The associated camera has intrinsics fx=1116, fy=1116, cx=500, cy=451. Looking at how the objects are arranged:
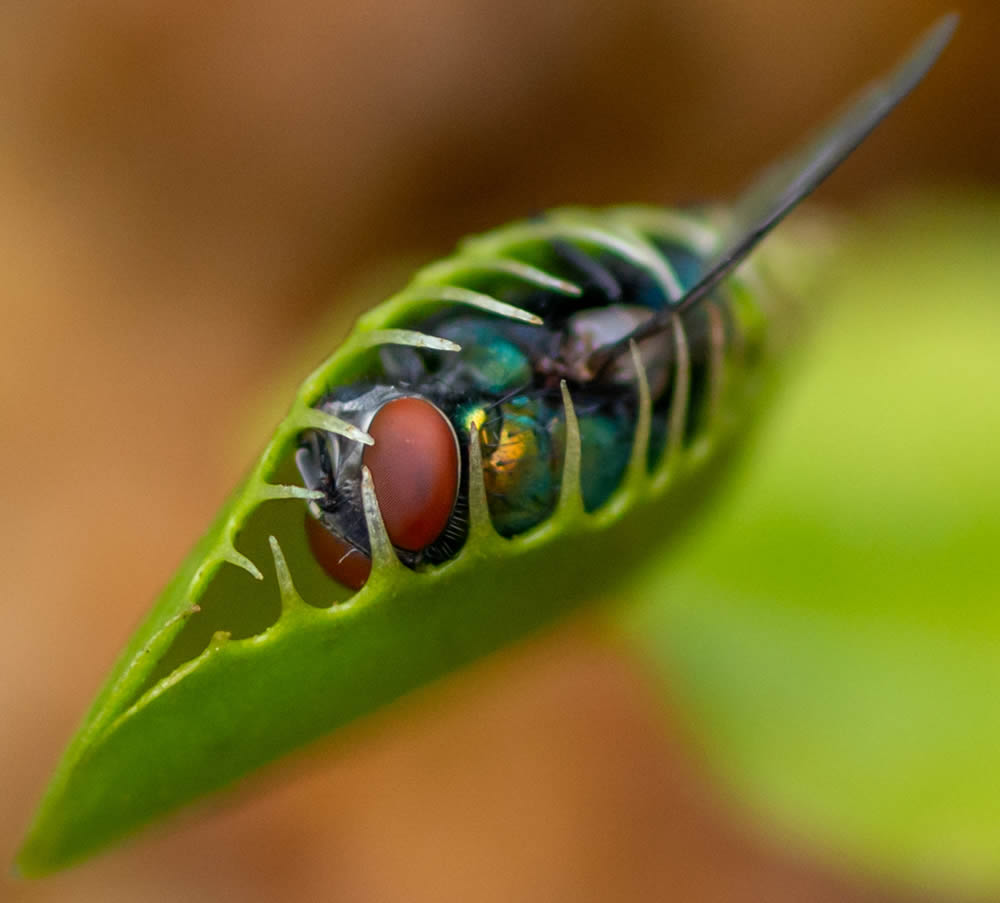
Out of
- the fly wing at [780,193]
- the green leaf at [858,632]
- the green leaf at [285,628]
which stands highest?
the fly wing at [780,193]

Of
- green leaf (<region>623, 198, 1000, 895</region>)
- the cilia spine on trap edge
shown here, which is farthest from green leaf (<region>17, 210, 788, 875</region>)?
green leaf (<region>623, 198, 1000, 895</region>)

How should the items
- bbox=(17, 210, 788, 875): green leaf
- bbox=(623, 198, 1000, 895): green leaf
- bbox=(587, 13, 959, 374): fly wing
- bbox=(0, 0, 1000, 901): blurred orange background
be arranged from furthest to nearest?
bbox=(0, 0, 1000, 901): blurred orange background, bbox=(623, 198, 1000, 895): green leaf, bbox=(587, 13, 959, 374): fly wing, bbox=(17, 210, 788, 875): green leaf

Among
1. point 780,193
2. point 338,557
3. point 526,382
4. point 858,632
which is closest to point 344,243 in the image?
point 780,193

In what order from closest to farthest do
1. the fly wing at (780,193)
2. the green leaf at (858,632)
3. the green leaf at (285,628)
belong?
the green leaf at (285,628)
the fly wing at (780,193)
the green leaf at (858,632)

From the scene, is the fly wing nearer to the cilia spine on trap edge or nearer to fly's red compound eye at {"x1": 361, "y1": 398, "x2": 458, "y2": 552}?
the cilia spine on trap edge

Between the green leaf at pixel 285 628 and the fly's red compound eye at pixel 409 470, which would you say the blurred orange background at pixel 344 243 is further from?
the fly's red compound eye at pixel 409 470

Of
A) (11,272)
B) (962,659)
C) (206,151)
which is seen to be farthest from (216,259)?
(962,659)

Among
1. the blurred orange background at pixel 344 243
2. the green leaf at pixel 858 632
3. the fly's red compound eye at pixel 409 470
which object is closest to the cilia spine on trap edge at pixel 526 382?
the fly's red compound eye at pixel 409 470
